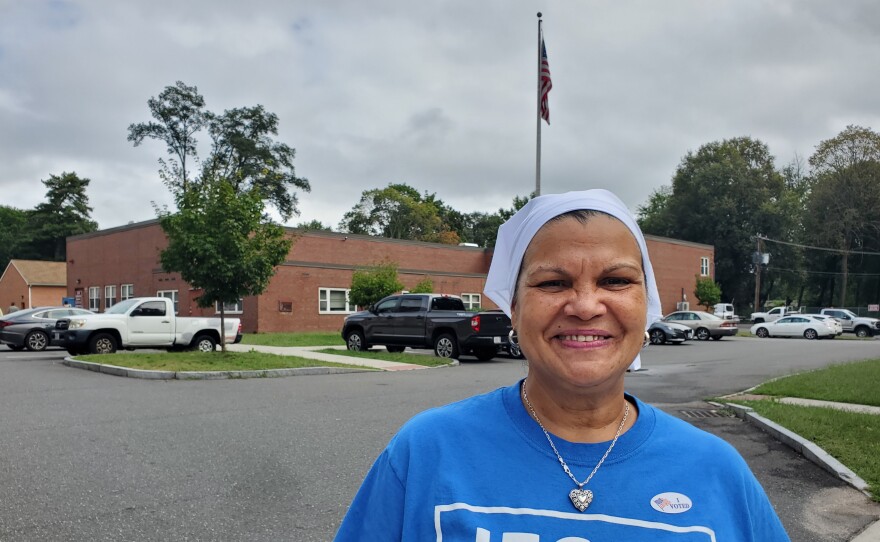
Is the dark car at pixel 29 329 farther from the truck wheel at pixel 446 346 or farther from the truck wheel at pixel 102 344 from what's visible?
the truck wheel at pixel 446 346

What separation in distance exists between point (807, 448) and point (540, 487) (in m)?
7.17

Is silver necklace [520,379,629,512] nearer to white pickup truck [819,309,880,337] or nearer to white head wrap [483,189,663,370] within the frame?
white head wrap [483,189,663,370]

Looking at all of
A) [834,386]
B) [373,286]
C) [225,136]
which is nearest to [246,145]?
[225,136]

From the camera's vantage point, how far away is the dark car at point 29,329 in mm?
23188

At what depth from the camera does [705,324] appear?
3575 centimetres

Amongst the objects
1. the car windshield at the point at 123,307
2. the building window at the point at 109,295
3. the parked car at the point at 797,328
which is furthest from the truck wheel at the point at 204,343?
the parked car at the point at 797,328

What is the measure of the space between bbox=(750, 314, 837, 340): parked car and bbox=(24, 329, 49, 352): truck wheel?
115 feet

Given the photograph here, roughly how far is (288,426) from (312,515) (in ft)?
11.9

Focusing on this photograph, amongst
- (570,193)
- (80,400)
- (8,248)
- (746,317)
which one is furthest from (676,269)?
(8,248)

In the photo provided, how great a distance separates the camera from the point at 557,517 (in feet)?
4.85

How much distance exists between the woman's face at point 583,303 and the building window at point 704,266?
2521 inches

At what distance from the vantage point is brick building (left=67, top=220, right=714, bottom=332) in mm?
36281

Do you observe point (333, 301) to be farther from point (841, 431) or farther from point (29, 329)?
point (841, 431)

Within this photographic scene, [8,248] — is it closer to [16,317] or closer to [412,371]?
[16,317]
